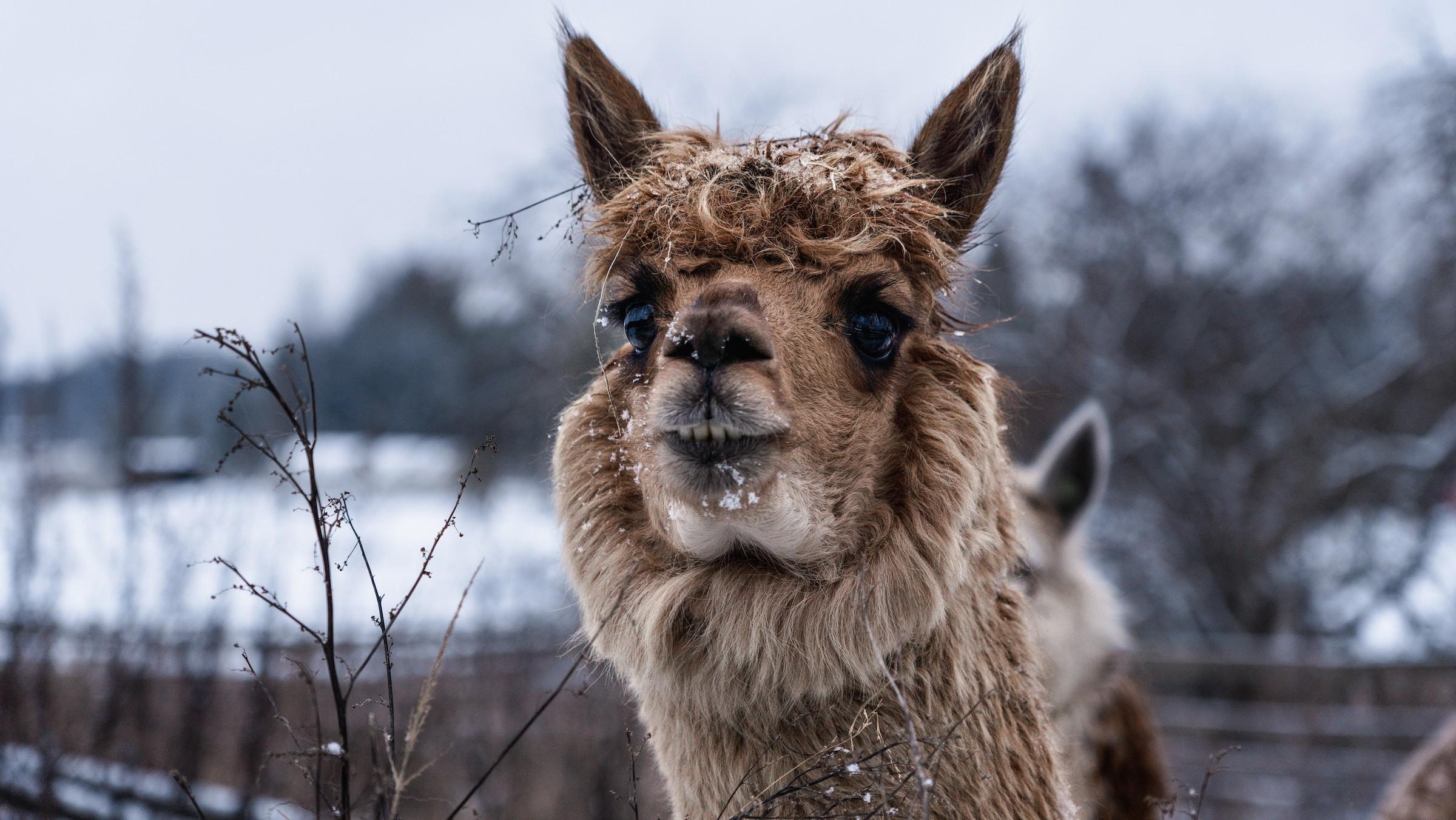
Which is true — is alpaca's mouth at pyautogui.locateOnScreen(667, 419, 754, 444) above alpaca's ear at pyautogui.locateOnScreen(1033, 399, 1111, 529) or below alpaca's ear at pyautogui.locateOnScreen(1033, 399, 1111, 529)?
above

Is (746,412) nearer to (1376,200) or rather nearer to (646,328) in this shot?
(646,328)

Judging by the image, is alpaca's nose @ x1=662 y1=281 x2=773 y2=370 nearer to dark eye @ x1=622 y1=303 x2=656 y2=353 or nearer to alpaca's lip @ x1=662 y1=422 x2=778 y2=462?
alpaca's lip @ x1=662 y1=422 x2=778 y2=462

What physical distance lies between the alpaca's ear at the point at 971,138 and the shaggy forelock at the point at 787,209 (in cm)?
7

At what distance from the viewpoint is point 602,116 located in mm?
3141

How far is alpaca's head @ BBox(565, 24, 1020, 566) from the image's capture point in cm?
233

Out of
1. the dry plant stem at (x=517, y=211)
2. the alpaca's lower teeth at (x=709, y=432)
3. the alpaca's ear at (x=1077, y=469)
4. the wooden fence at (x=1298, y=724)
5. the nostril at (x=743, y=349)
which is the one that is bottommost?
the wooden fence at (x=1298, y=724)

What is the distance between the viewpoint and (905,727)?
2.45 metres

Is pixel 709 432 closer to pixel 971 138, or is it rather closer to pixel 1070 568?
pixel 971 138

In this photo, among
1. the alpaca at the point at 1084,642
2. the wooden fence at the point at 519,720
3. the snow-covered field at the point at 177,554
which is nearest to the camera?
the alpaca at the point at 1084,642

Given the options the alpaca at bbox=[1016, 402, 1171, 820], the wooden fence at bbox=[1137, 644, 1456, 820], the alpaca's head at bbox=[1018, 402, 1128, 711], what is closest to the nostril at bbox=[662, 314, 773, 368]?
the alpaca at bbox=[1016, 402, 1171, 820]

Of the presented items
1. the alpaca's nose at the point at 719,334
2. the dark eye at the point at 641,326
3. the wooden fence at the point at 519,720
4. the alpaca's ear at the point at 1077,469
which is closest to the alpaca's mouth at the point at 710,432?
the alpaca's nose at the point at 719,334

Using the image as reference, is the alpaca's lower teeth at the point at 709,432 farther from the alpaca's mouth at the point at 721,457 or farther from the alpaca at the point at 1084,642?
the alpaca at the point at 1084,642

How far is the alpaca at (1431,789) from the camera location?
4070mm

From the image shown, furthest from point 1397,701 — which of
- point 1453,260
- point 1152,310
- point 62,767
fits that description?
point 62,767
